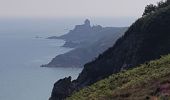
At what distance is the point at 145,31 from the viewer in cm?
5534

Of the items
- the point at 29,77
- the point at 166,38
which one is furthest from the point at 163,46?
the point at 29,77

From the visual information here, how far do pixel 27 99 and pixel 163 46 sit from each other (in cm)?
9350

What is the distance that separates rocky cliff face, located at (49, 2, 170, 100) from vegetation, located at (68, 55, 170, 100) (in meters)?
15.1

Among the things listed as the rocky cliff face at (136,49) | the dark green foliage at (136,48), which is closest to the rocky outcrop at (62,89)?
the rocky cliff face at (136,49)

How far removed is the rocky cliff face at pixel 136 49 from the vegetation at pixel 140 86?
1514 centimetres

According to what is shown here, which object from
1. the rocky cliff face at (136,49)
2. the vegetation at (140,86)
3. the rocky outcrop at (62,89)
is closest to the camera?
the vegetation at (140,86)

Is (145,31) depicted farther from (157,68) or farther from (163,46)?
(157,68)

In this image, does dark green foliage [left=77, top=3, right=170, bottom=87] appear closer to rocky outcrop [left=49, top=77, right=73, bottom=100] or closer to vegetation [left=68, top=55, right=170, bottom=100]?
rocky outcrop [left=49, top=77, right=73, bottom=100]

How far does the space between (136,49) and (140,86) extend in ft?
82.9

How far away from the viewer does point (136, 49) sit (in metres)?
53.4

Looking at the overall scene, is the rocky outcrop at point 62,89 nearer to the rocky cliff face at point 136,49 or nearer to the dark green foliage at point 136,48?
the rocky cliff face at point 136,49

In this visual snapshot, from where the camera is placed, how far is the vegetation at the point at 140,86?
25.5m

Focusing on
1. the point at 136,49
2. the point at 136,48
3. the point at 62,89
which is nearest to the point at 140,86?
the point at 136,49

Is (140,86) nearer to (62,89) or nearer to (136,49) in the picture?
(136,49)
